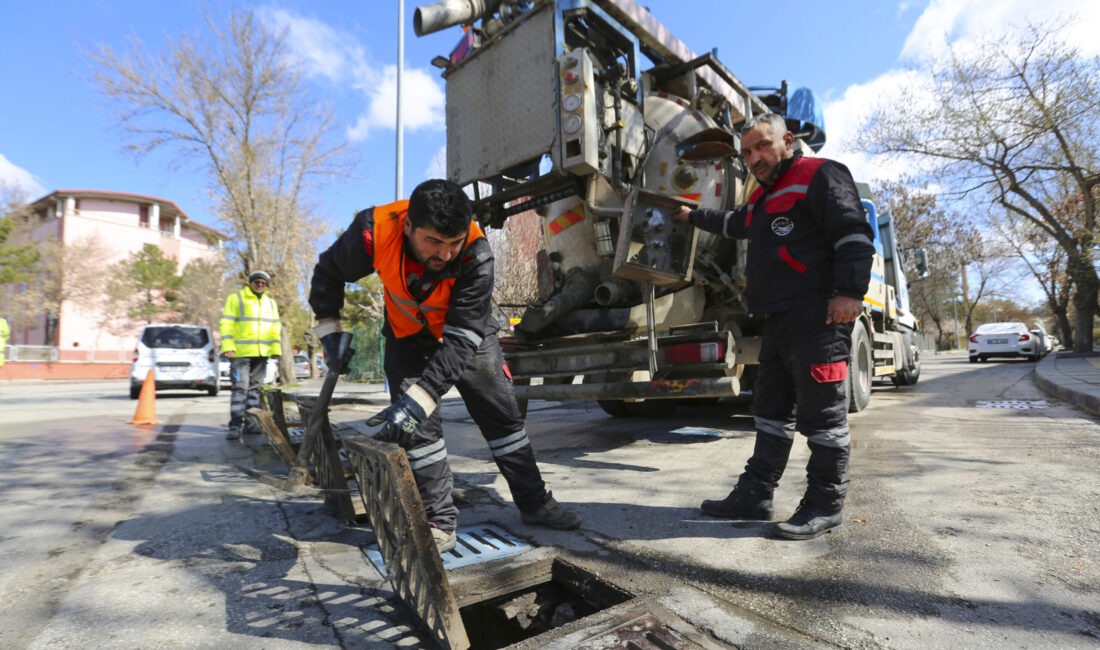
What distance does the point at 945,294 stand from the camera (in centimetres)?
4350

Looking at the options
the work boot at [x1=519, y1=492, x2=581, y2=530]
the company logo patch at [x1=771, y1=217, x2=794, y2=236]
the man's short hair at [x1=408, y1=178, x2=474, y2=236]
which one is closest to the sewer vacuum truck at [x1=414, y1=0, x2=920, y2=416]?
the company logo patch at [x1=771, y1=217, x2=794, y2=236]

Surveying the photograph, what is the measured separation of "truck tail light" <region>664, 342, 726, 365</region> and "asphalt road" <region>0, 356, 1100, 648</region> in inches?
29.0

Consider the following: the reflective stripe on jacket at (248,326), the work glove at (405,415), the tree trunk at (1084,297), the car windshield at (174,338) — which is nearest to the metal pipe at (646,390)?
the work glove at (405,415)

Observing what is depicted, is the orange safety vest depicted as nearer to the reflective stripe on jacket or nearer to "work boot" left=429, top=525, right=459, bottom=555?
"work boot" left=429, top=525, right=459, bottom=555

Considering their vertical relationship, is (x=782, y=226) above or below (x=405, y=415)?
above

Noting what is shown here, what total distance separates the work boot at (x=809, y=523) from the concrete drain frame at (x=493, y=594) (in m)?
0.92

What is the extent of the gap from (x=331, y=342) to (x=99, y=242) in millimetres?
44087

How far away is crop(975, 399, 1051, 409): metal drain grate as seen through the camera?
6.79 metres

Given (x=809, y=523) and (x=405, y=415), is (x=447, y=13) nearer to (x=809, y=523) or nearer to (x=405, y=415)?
(x=405, y=415)

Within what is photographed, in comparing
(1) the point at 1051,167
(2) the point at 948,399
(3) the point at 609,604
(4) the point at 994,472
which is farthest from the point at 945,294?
(3) the point at 609,604

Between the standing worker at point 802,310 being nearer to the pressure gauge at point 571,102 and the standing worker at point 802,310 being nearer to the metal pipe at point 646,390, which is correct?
the metal pipe at point 646,390

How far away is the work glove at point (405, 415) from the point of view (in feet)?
6.66

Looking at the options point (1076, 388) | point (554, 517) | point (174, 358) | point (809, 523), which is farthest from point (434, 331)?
point (174, 358)

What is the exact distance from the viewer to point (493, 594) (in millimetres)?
2029
